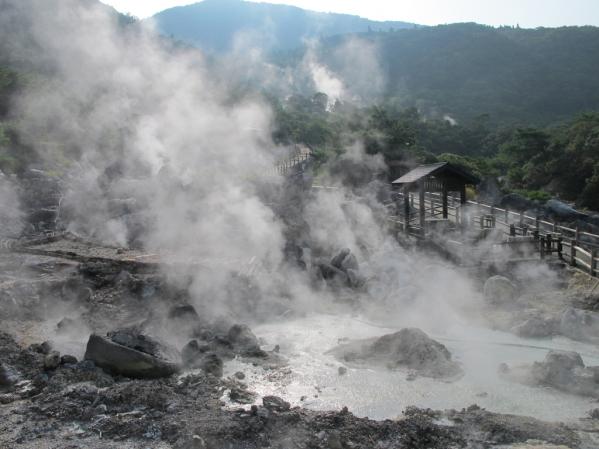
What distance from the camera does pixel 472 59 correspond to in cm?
10481

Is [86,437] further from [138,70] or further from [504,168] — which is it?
[504,168]

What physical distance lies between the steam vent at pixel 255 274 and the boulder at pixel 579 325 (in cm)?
4

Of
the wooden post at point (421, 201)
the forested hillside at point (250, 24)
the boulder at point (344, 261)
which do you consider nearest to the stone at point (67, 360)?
the boulder at point (344, 261)

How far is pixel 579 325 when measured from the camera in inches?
Answer: 352

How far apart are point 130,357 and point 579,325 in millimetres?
6879

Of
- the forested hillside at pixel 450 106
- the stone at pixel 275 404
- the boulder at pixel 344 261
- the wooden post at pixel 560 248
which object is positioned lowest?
the stone at pixel 275 404

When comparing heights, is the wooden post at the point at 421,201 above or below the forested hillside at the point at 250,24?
below

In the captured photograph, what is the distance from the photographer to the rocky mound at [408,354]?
7758 millimetres

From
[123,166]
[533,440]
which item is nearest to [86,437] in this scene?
[533,440]

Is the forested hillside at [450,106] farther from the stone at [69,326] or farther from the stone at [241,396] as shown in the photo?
the stone at [241,396]

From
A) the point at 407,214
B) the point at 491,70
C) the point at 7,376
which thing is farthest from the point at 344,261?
the point at 491,70

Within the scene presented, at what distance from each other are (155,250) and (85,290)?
115 inches

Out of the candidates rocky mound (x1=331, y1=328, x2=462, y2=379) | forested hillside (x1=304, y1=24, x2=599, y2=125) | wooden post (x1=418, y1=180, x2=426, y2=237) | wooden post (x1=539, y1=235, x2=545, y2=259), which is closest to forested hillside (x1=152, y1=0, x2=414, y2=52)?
forested hillside (x1=304, y1=24, x2=599, y2=125)

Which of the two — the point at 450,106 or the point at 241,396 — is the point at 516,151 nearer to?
the point at 241,396
